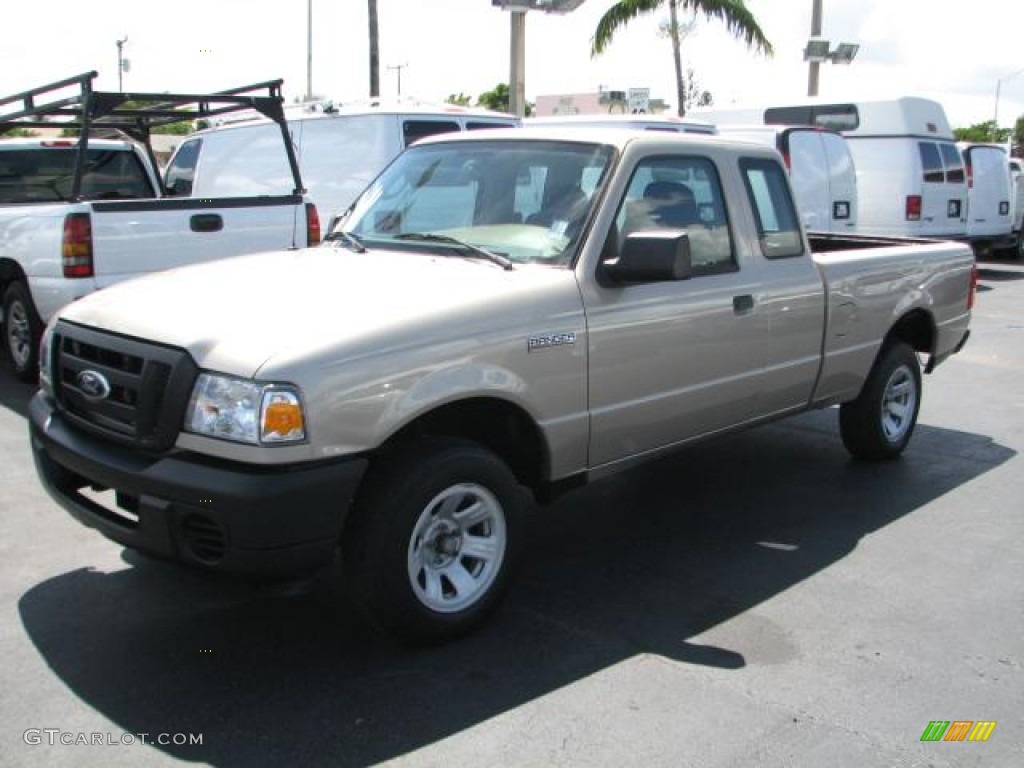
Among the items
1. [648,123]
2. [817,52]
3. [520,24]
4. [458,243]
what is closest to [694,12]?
[817,52]

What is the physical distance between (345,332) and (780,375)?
2.65m

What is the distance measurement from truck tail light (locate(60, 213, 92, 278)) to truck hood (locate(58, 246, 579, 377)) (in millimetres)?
2891

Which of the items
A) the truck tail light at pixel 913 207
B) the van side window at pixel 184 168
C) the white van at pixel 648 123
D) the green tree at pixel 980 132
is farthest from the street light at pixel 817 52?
the green tree at pixel 980 132

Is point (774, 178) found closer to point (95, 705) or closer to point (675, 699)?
point (675, 699)

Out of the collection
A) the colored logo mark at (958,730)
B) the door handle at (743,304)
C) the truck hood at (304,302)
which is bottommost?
the colored logo mark at (958,730)

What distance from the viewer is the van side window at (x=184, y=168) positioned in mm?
12836

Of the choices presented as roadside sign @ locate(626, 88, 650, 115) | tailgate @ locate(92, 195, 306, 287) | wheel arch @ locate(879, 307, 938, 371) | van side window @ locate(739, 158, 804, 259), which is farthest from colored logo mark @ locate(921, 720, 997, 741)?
roadside sign @ locate(626, 88, 650, 115)

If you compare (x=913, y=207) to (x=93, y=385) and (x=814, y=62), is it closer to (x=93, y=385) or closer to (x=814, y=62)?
(x=814, y=62)

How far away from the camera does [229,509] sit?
10.7 feet

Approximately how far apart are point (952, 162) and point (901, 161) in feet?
4.31

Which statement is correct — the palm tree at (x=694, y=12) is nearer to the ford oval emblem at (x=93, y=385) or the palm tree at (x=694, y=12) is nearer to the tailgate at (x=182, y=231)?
the tailgate at (x=182, y=231)

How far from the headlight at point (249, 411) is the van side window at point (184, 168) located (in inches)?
392

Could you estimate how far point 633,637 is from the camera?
4.04 metres

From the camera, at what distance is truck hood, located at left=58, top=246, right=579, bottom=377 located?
3.48 m
